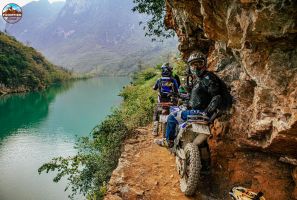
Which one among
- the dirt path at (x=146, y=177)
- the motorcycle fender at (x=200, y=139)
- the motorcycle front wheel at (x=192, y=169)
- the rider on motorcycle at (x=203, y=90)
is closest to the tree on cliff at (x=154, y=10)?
the dirt path at (x=146, y=177)

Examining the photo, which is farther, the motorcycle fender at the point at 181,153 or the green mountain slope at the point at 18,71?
the green mountain slope at the point at 18,71

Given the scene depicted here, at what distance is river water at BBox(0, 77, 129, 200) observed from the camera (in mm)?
18375

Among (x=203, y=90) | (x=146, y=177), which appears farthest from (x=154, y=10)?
(x=146, y=177)

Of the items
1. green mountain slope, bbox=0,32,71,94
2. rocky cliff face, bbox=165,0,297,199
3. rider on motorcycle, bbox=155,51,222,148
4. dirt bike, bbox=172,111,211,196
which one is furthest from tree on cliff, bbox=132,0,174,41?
green mountain slope, bbox=0,32,71,94

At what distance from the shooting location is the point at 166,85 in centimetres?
809

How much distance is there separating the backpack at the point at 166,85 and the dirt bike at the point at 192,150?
9.13 feet

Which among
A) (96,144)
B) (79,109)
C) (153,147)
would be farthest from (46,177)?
(79,109)

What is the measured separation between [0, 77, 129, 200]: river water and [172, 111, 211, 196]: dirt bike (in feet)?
43.9

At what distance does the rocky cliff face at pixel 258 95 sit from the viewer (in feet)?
11.7

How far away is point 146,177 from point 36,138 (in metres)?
26.7

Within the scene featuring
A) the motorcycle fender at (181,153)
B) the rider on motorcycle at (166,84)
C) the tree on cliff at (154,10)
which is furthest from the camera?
the tree on cliff at (154,10)

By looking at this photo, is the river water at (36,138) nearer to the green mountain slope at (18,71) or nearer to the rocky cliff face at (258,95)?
the rocky cliff face at (258,95)

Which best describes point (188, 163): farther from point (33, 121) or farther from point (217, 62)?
point (33, 121)

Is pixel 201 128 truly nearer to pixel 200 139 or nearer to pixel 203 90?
pixel 200 139
